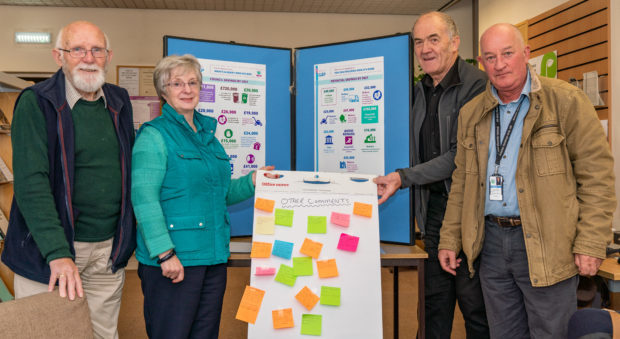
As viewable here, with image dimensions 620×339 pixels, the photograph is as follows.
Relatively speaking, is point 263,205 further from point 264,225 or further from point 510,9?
point 510,9

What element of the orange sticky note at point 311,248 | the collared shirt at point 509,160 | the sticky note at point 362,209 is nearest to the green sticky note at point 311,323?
the orange sticky note at point 311,248

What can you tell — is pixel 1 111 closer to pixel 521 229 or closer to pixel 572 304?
pixel 521 229

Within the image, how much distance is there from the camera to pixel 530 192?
1.72m

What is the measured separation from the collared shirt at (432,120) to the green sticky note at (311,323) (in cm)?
90

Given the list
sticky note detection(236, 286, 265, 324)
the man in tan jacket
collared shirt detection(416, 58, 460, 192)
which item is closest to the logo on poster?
collared shirt detection(416, 58, 460, 192)

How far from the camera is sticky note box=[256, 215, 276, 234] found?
1.96 m

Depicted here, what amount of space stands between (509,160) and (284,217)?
0.99 meters

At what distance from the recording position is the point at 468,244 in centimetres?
188

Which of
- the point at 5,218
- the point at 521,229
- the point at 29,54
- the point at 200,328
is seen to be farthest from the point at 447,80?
the point at 29,54

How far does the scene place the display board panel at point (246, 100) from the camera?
7.58 feet

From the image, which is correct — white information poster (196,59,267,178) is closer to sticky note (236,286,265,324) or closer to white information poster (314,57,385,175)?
white information poster (314,57,385,175)

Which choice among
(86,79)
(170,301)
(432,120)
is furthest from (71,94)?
(432,120)

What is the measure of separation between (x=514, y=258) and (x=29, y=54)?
735cm

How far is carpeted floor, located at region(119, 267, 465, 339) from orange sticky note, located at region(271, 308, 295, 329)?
171 cm
